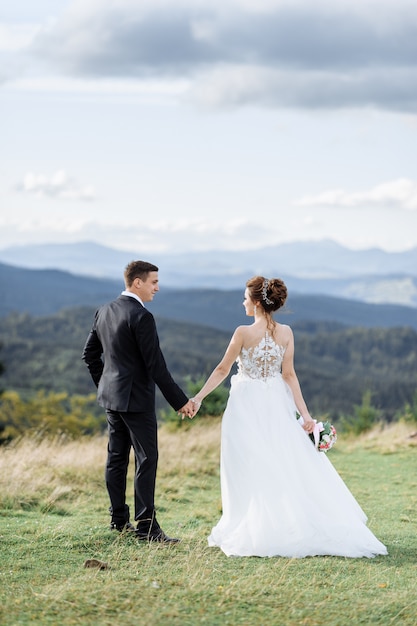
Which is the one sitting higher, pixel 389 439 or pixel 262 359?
pixel 262 359

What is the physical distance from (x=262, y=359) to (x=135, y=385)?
1177 mm

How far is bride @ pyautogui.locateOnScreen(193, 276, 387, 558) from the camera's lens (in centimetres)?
637

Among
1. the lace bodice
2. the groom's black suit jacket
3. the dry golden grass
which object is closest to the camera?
the groom's black suit jacket

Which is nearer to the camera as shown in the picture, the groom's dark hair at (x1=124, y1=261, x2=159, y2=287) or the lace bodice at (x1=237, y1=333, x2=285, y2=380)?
the groom's dark hair at (x1=124, y1=261, x2=159, y2=287)

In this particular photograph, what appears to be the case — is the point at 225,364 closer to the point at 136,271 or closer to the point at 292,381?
the point at 292,381

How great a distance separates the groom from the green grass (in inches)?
17.8

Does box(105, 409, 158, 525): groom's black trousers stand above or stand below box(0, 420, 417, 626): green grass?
above

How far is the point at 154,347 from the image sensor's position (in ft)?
20.7

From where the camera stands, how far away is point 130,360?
642 centimetres

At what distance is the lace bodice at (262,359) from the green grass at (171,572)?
4.97 ft

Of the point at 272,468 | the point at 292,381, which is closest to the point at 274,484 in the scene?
the point at 272,468

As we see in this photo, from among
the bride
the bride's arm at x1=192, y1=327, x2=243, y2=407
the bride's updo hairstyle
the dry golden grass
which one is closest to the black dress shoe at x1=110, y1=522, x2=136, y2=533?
the bride

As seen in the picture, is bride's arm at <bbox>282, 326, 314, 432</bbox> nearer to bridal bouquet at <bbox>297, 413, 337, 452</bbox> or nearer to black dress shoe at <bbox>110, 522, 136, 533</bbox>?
bridal bouquet at <bbox>297, 413, 337, 452</bbox>

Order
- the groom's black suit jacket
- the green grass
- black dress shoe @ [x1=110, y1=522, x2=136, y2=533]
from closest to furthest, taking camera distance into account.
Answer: the green grass
the groom's black suit jacket
black dress shoe @ [x1=110, y1=522, x2=136, y2=533]
